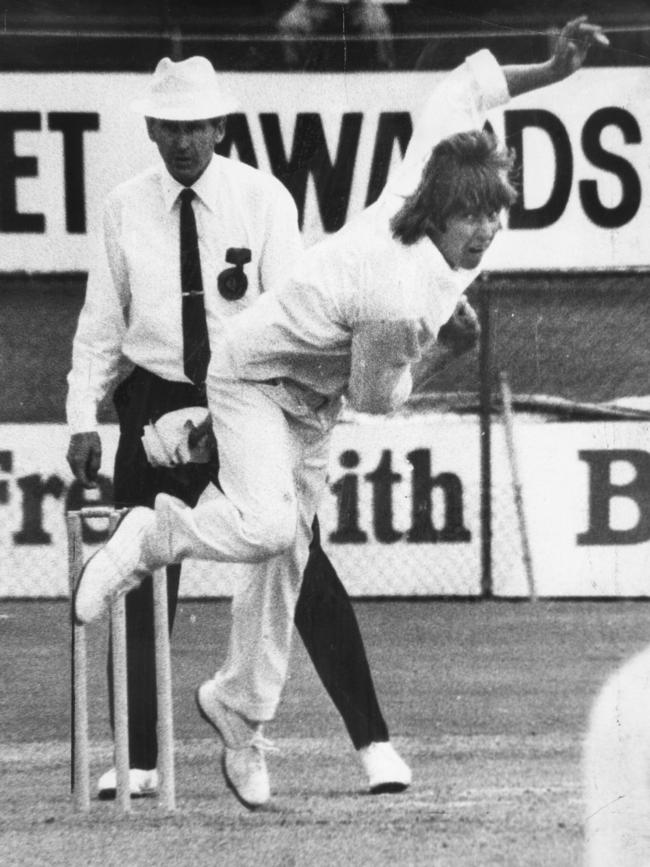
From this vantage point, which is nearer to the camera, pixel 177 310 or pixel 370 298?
pixel 370 298

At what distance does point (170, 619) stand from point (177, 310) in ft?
2.41

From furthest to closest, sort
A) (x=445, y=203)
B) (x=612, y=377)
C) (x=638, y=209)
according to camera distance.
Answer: (x=612, y=377) → (x=638, y=209) → (x=445, y=203)

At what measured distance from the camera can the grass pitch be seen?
432cm

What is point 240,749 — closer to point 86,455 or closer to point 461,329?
point 86,455

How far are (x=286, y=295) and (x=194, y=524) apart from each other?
21.8 inches

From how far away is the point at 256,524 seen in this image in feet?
14.4

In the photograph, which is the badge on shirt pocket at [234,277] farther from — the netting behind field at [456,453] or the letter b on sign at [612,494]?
the letter b on sign at [612,494]

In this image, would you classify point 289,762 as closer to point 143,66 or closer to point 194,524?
point 194,524

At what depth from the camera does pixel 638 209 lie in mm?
4699

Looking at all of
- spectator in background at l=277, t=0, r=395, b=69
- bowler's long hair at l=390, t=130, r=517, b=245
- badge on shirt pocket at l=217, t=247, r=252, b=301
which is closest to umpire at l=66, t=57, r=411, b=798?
badge on shirt pocket at l=217, t=247, r=252, b=301

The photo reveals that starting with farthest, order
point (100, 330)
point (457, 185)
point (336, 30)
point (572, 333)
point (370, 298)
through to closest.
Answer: point (572, 333) < point (100, 330) < point (336, 30) < point (457, 185) < point (370, 298)

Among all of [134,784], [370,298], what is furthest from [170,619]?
[370,298]

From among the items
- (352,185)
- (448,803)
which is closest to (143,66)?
(352,185)

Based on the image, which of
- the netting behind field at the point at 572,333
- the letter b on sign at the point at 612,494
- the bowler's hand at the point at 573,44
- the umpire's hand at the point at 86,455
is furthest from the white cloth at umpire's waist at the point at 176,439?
the bowler's hand at the point at 573,44
